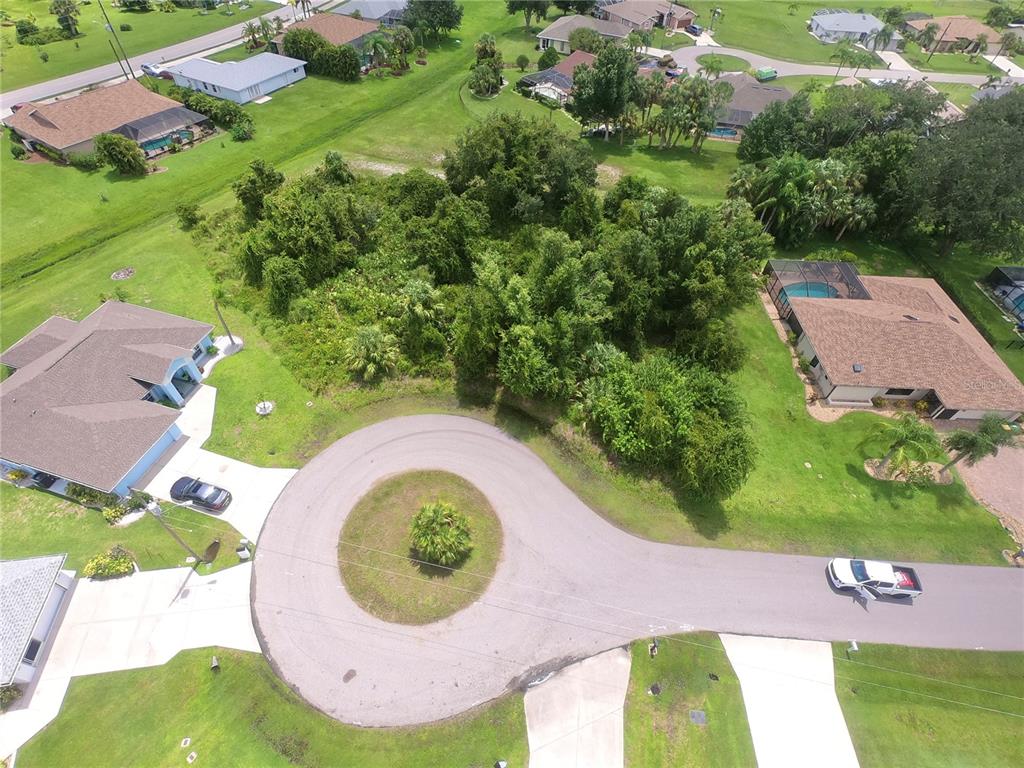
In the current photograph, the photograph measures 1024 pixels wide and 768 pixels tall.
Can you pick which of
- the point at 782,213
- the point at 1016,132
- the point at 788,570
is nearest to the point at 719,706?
the point at 788,570

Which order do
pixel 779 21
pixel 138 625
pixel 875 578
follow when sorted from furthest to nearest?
pixel 779 21 < pixel 875 578 < pixel 138 625

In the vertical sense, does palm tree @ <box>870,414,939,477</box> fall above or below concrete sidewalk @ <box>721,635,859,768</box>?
above

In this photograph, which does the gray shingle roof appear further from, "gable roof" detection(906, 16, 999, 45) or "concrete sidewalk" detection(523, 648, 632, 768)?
"gable roof" detection(906, 16, 999, 45)

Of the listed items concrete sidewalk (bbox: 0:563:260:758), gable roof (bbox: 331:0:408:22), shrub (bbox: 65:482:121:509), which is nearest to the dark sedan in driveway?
shrub (bbox: 65:482:121:509)

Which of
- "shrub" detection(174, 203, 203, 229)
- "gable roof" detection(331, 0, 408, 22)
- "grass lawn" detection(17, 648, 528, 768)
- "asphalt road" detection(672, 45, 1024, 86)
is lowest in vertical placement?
"grass lawn" detection(17, 648, 528, 768)

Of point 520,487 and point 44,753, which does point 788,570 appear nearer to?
point 520,487

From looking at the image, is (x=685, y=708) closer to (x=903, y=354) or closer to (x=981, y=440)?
(x=981, y=440)

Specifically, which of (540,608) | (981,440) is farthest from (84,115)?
(981,440)

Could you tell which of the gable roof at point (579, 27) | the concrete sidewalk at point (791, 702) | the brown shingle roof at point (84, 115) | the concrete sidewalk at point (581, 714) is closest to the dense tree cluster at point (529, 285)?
the concrete sidewalk at point (791, 702)
